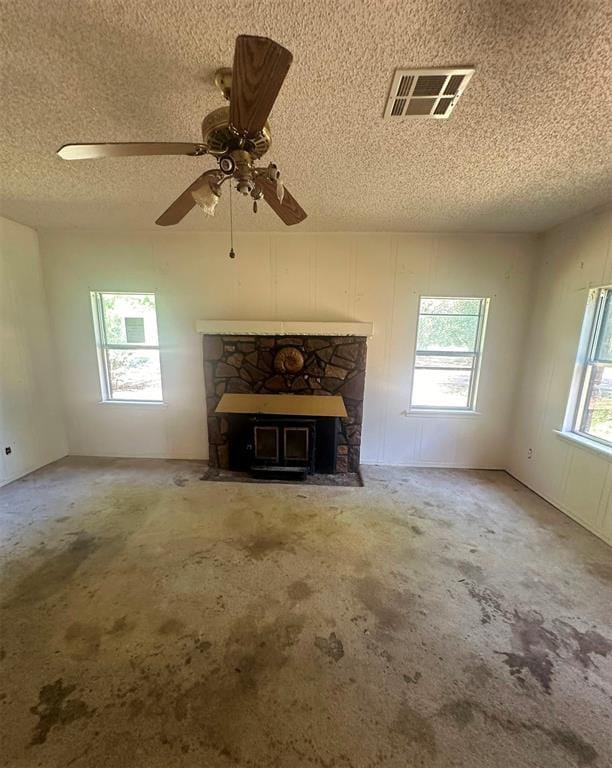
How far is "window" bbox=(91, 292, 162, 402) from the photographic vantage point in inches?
140

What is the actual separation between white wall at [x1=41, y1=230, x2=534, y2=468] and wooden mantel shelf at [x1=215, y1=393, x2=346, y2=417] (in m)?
0.49

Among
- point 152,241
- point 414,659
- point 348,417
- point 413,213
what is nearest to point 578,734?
point 414,659

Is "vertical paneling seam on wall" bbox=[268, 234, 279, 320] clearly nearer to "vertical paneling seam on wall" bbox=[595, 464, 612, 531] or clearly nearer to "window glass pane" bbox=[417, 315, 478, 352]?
"window glass pane" bbox=[417, 315, 478, 352]

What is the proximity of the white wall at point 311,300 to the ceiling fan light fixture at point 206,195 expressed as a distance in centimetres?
204

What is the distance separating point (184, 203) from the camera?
5.26 ft

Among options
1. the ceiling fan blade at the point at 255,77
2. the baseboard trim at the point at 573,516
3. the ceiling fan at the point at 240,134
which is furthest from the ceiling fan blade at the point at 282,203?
the baseboard trim at the point at 573,516

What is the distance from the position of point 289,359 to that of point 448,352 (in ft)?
6.06

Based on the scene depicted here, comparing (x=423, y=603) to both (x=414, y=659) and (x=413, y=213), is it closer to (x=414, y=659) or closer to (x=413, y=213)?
(x=414, y=659)

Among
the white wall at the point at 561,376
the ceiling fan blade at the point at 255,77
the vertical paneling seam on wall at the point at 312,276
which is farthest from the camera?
the vertical paneling seam on wall at the point at 312,276

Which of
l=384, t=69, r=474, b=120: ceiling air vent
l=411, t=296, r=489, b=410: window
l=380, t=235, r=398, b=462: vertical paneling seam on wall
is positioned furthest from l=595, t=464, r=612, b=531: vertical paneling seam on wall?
l=384, t=69, r=474, b=120: ceiling air vent

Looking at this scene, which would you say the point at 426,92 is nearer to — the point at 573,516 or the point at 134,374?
the point at 573,516

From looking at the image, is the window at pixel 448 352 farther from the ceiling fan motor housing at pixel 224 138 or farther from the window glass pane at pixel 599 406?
the ceiling fan motor housing at pixel 224 138

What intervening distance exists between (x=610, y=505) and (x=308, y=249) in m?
3.54

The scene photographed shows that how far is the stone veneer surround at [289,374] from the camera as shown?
11.0 feet
